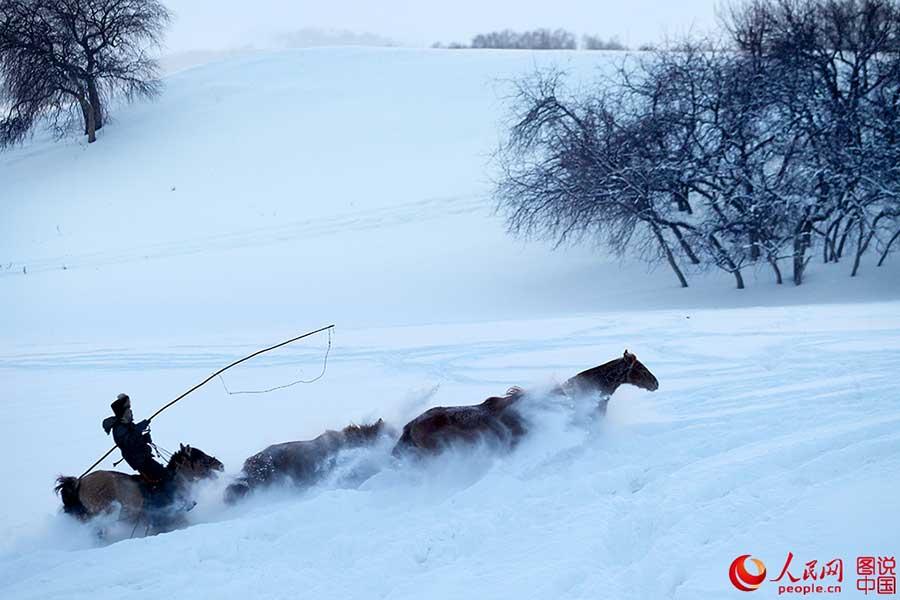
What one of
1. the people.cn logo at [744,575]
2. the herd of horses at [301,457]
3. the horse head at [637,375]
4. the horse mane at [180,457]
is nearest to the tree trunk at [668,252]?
the horse head at [637,375]

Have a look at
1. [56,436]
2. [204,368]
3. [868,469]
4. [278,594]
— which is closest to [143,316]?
[204,368]

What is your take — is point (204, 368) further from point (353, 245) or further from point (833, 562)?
point (353, 245)

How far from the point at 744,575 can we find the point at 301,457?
470 cm

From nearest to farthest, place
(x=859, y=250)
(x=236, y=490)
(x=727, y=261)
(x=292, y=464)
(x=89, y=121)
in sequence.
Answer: (x=236, y=490) < (x=292, y=464) < (x=859, y=250) < (x=727, y=261) < (x=89, y=121)

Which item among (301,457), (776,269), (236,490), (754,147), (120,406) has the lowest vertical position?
(776,269)

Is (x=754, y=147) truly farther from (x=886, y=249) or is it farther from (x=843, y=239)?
(x=886, y=249)

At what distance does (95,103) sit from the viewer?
42688 mm

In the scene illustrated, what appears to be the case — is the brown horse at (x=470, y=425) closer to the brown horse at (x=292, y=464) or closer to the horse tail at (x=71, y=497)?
the brown horse at (x=292, y=464)

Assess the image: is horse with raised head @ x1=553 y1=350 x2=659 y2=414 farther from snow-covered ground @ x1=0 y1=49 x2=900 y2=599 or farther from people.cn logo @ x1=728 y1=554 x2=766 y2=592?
people.cn logo @ x1=728 y1=554 x2=766 y2=592

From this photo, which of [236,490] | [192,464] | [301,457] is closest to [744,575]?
[301,457]

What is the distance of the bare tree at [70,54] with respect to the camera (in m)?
38.6

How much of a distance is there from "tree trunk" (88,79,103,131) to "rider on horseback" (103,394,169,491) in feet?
127

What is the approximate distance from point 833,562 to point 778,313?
9350 mm

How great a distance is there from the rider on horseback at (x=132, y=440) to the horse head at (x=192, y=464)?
0.20 metres
